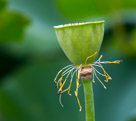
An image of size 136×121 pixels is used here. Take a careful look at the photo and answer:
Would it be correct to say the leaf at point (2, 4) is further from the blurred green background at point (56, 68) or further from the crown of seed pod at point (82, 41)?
the crown of seed pod at point (82, 41)

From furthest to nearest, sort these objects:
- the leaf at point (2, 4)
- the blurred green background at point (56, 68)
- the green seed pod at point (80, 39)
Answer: the blurred green background at point (56, 68)
the leaf at point (2, 4)
the green seed pod at point (80, 39)

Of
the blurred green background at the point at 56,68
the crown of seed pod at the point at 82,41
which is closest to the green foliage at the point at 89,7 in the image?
the blurred green background at the point at 56,68

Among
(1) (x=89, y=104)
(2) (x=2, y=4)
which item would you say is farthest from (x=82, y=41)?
(2) (x=2, y=4)

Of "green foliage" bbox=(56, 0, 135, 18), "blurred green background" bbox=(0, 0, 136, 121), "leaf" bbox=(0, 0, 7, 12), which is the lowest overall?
"blurred green background" bbox=(0, 0, 136, 121)

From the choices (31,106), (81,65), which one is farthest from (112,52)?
(81,65)

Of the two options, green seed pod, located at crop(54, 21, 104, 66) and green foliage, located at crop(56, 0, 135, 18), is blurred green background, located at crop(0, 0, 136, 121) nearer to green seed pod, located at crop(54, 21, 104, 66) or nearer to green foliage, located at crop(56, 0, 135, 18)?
green foliage, located at crop(56, 0, 135, 18)

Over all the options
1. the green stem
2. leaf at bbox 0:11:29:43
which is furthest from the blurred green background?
the green stem

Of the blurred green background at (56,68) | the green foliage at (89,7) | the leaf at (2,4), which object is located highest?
the leaf at (2,4)
